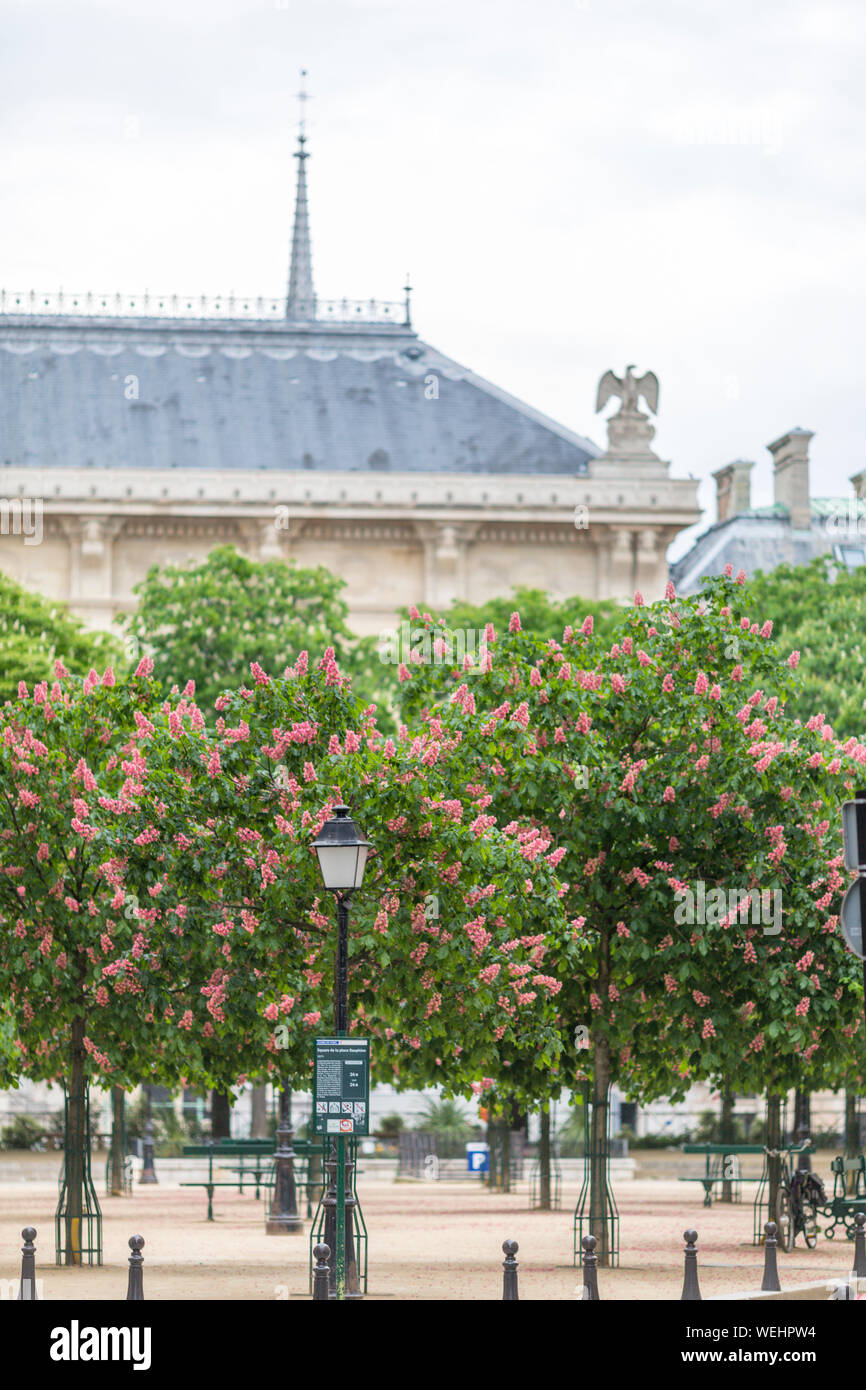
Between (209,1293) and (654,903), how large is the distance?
6.74 m

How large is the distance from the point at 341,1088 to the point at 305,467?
158 feet

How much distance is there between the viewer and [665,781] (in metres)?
25.3

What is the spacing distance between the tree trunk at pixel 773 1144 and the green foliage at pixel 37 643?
18889 millimetres

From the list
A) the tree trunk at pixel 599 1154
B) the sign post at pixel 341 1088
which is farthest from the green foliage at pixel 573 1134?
the sign post at pixel 341 1088

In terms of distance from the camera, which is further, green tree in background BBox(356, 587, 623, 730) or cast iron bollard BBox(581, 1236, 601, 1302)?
green tree in background BBox(356, 587, 623, 730)

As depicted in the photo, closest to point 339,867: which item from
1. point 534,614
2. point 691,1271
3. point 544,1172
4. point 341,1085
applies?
point 341,1085

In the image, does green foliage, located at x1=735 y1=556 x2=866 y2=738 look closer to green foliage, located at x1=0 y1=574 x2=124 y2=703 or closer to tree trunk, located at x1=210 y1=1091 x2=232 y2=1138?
green foliage, located at x1=0 y1=574 x2=124 y2=703

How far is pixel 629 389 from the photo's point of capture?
67.4m

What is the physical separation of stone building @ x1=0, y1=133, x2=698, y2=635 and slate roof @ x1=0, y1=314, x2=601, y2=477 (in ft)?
0.21

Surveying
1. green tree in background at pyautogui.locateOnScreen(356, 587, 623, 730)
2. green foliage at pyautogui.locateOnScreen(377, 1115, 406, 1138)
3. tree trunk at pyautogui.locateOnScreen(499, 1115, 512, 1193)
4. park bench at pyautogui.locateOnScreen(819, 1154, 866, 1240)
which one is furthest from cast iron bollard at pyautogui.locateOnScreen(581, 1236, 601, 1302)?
green foliage at pyautogui.locateOnScreen(377, 1115, 406, 1138)

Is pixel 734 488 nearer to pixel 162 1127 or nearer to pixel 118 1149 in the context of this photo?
pixel 162 1127

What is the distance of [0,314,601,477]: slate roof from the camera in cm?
6619

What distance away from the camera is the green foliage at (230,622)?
162 feet

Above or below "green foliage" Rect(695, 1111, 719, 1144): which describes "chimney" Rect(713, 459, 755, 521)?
above
